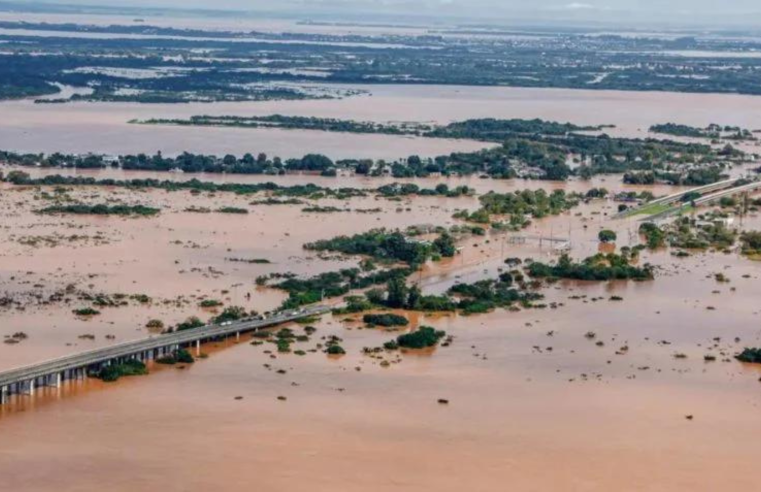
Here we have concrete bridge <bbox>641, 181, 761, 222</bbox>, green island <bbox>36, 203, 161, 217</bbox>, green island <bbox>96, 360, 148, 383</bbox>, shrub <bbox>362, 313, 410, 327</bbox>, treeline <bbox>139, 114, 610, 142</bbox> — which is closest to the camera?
green island <bbox>96, 360, 148, 383</bbox>

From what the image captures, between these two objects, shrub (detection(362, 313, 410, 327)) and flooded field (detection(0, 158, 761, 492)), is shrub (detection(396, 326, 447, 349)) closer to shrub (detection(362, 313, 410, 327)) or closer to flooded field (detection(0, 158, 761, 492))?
flooded field (detection(0, 158, 761, 492))

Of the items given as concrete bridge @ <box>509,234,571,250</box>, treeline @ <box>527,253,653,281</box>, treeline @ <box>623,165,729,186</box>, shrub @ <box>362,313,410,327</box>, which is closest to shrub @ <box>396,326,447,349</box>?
shrub @ <box>362,313,410,327</box>

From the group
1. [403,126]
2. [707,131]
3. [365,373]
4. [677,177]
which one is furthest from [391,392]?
[707,131]

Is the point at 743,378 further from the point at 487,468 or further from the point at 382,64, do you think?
the point at 382,64

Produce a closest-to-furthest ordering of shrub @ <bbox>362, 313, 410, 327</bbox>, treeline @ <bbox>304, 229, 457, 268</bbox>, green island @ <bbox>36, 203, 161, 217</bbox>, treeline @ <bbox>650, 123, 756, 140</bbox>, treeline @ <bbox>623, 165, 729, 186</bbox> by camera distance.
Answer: shrub @ <bbox>362, 313, 410, 327</bbox> → treeline @ <bbox>304, 229, 457, 268</bbox> → green island @ <bbox>36, 203, 161, 217</bbox> → treeline @ <bbox>623, 165, 729, 186</bbox> → treeline @ <bbox>650, 123, 756, 140</bbox>

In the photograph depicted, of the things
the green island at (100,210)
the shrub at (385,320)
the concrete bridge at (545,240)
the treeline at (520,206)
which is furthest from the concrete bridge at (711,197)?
the shrub at (385,320)
